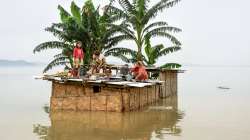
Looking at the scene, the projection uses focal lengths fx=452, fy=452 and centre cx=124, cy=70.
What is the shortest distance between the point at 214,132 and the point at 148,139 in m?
2.38

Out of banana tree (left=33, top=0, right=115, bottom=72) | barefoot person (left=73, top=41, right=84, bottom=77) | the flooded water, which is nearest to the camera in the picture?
the flooded water

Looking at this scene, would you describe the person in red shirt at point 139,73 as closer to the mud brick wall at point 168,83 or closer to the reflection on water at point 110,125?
the reflection on water at point 110,125

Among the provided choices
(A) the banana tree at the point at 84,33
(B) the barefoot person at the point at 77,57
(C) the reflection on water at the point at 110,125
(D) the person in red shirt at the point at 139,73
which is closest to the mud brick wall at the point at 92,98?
(C) the reflection on water at the point at 110,125

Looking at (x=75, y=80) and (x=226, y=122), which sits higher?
(x=75, y=80)

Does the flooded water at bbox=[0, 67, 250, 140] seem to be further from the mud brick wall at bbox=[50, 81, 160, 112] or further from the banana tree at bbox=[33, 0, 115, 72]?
the banana tree at bbox=[33, 0, 115, 72]

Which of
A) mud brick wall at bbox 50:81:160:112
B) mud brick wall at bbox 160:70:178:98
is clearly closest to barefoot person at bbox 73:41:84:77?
mud brick wall at bbox 50:81:160:112

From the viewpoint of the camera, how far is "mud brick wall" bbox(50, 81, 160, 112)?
1798 cm

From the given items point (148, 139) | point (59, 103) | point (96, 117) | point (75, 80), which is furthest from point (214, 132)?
point (59, 103)

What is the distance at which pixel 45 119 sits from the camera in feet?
57.6

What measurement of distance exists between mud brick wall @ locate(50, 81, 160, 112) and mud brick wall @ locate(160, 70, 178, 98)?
5.61 meters

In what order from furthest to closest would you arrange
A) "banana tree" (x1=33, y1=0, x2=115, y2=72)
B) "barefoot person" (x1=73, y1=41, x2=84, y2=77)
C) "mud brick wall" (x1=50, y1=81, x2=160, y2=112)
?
"banana tree" (x1=33, y1=0, x2=115, y2=72) < "barefoot person" (x1=73, y1=41, x2=84, y2=77) < "mud brick wall" (x1=50, y1=81, x2=160, y2=112)

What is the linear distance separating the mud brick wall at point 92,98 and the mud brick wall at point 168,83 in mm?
5613

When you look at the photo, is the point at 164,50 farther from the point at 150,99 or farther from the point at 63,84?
the point at 63,84

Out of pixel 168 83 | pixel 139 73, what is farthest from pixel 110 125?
pixel 168 83
